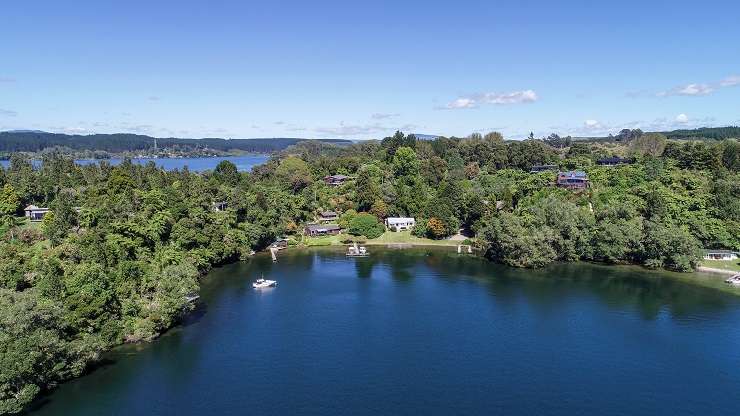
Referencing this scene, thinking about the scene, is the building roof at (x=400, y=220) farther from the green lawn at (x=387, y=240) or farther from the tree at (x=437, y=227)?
the tree at (x=437, y=227)

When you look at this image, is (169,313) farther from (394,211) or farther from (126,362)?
(394,211)

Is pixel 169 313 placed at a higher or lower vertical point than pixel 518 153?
lower

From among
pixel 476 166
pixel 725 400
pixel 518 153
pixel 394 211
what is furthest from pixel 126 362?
pixel 518 153

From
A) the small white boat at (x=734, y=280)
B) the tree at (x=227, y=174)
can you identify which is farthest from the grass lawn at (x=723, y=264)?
the tree at (x=227, y=174)

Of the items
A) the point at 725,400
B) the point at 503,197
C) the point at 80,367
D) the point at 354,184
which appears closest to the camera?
the point at 725,400

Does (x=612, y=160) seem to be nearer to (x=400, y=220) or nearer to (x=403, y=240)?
(x=400, y=220)

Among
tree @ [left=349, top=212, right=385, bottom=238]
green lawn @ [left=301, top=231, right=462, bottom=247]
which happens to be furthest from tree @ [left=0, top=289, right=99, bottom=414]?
tree @ [left=349, top=212, right=385, bottom=238]

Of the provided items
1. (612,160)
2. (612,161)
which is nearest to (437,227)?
(612,161)
